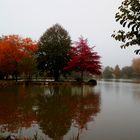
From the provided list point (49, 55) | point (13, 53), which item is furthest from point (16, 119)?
point (49, 55)

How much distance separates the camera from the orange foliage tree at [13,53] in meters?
40.7

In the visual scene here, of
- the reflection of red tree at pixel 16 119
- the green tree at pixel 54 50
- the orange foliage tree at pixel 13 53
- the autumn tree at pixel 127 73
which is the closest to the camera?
the reflection of red tree at pixel 16 119

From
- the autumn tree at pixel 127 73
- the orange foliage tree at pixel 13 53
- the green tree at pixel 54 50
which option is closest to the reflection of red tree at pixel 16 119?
the orange foliage tree at pixel 13 53

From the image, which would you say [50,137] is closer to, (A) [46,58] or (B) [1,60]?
(B) [1,60]

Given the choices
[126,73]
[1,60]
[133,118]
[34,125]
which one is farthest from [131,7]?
[126,73]

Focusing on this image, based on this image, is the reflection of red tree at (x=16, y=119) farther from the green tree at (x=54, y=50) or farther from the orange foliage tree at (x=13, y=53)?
the green tree at (x=54, y=50)

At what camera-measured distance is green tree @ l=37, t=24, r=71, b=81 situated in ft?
152

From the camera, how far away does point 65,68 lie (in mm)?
43312

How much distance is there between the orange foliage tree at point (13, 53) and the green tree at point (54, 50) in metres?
3.49

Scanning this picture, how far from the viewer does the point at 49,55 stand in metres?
46.5

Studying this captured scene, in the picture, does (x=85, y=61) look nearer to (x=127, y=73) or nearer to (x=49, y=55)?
(x=49, y=55)

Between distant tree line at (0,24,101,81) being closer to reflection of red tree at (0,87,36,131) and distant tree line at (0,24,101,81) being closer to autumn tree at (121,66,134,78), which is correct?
reflection of red tree at (0,87,36,131)

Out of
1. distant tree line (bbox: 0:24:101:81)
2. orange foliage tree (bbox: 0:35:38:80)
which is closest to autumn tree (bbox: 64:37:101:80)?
distant tree line (bbox: 0:24:101:81)

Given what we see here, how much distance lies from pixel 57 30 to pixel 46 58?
18.6ft
